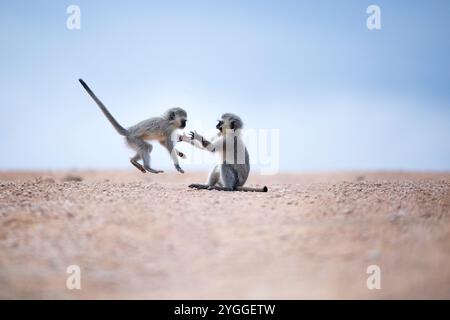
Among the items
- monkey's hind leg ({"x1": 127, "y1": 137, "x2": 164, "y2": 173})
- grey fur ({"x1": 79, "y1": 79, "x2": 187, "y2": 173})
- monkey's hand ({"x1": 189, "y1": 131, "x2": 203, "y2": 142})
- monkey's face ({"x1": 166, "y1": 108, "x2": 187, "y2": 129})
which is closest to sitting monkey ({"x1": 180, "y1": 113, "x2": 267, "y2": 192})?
monkey's hand ({"x1": 189, "y1": 131, "x2": 203, "y2": 142})

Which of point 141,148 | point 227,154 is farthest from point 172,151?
point 227,154

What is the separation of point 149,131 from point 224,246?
7.90 metres

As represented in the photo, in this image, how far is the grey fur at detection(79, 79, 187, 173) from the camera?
15297mm

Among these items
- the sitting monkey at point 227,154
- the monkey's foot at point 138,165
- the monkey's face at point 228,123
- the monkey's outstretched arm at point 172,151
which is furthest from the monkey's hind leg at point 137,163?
the monkey's face at point 228,123

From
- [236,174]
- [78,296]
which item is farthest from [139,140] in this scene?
[78,296]

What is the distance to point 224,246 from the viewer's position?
827 cm

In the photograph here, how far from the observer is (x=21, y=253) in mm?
8430

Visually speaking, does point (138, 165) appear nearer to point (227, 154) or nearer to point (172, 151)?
point (172, 151)

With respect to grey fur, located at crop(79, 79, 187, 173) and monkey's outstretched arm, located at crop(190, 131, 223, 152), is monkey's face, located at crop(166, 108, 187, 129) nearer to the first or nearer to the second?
grey fur, located at crop(79, 79, 187, 173)

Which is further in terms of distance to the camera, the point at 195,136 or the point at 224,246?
the point at 195,136

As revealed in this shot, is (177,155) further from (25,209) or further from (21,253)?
(21,253)

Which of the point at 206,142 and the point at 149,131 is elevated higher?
the point at 149,131
